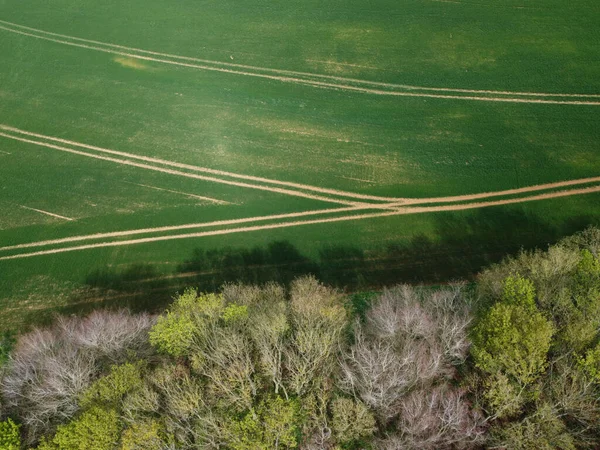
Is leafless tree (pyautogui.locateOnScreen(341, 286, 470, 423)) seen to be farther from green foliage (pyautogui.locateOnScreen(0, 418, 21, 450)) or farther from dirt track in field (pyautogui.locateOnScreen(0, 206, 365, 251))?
green foliage (pyautogui.locateOnScreen(0, 418, 21, 450))

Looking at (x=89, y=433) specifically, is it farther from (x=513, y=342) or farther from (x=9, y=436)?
(x=513, y=342)

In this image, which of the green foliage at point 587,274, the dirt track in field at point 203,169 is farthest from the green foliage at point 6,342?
the green foliage at point 587,274

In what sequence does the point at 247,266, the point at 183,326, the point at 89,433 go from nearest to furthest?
the point at 89,433, the point at 183,326, the point at 247,266

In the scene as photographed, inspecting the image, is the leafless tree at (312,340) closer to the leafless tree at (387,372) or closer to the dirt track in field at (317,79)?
the leafless tree at (387,372)

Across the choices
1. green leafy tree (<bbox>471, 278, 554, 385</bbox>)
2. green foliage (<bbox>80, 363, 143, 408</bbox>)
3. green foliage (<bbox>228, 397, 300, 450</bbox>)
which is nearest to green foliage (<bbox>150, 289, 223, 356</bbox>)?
green foliage (<bbox>80, 363, 143, 408</bbox>)

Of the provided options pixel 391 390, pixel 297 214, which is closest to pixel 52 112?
pixel 297 214

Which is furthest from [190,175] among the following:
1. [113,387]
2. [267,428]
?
[267,428]
